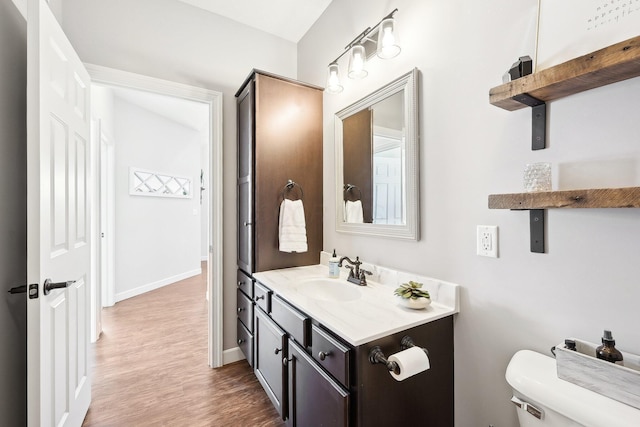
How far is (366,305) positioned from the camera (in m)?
1.29

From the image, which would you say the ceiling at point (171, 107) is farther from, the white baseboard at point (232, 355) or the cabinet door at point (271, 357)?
the cabinet door at point (271, 357)

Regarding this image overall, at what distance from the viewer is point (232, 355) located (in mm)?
2322

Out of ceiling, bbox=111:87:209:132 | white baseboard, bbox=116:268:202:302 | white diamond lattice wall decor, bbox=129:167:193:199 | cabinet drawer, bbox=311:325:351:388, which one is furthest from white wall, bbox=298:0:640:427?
white diamond lattice wall decor, bbox=129:167:193:199

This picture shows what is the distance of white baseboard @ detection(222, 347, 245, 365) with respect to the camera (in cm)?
229

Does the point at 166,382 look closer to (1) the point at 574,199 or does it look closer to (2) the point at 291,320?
(2) the point at 291,320

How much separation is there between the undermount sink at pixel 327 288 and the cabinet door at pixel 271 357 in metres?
0.28

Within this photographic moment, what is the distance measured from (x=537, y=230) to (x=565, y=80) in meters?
0.48

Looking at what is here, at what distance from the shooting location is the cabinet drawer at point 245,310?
197cm

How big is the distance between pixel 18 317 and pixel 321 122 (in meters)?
2.04

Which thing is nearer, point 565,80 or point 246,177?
point 565,80

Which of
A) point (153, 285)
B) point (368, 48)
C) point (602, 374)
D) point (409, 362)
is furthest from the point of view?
point (153, 285)

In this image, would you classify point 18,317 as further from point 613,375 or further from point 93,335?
A: point 613,375

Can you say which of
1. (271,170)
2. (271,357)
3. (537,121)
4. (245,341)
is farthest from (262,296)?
(537,121)

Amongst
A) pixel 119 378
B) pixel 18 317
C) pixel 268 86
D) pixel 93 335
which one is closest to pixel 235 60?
pixel 268 86
